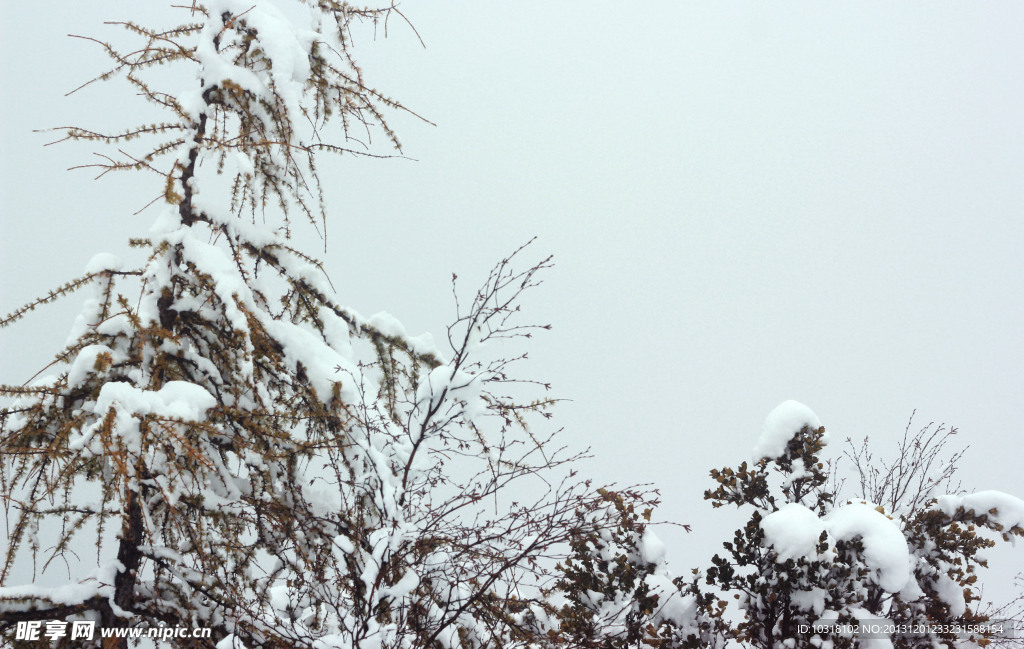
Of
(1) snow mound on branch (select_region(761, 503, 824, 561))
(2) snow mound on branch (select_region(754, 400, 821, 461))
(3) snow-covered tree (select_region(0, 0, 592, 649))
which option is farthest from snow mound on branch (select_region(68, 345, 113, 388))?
(2) snow mound on branch (select_region(754, 400, 821, 461))

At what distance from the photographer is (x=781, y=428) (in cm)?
485

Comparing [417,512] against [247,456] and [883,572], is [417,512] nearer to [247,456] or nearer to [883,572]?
[247,456]

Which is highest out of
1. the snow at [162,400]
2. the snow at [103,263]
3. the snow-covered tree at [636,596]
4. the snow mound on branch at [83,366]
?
the snow at [103,263]

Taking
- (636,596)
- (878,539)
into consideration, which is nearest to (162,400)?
(636,596)

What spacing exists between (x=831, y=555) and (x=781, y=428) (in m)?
1.03

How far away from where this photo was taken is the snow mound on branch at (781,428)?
4809 millimetres

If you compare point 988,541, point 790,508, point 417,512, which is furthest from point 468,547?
point 988,541

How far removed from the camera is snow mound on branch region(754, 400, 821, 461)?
189 inches

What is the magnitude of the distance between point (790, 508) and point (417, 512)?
2.64 meters

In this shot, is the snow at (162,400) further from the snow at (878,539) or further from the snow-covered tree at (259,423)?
the snow at (878,539)

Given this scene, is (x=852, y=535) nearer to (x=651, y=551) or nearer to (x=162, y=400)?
(x=651, y=551)

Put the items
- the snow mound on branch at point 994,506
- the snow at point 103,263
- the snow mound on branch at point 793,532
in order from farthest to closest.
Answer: the snow mound on branch at point 994,506
the snow mound on branch at point 793,532
the snow at point 103,263

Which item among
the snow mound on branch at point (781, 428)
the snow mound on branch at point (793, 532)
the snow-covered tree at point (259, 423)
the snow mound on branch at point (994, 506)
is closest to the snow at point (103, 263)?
the snow-covered tree at point (259, 423)

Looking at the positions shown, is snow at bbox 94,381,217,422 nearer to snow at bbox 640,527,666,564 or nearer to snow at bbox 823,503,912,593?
snow at bbox 640,527,666,564
